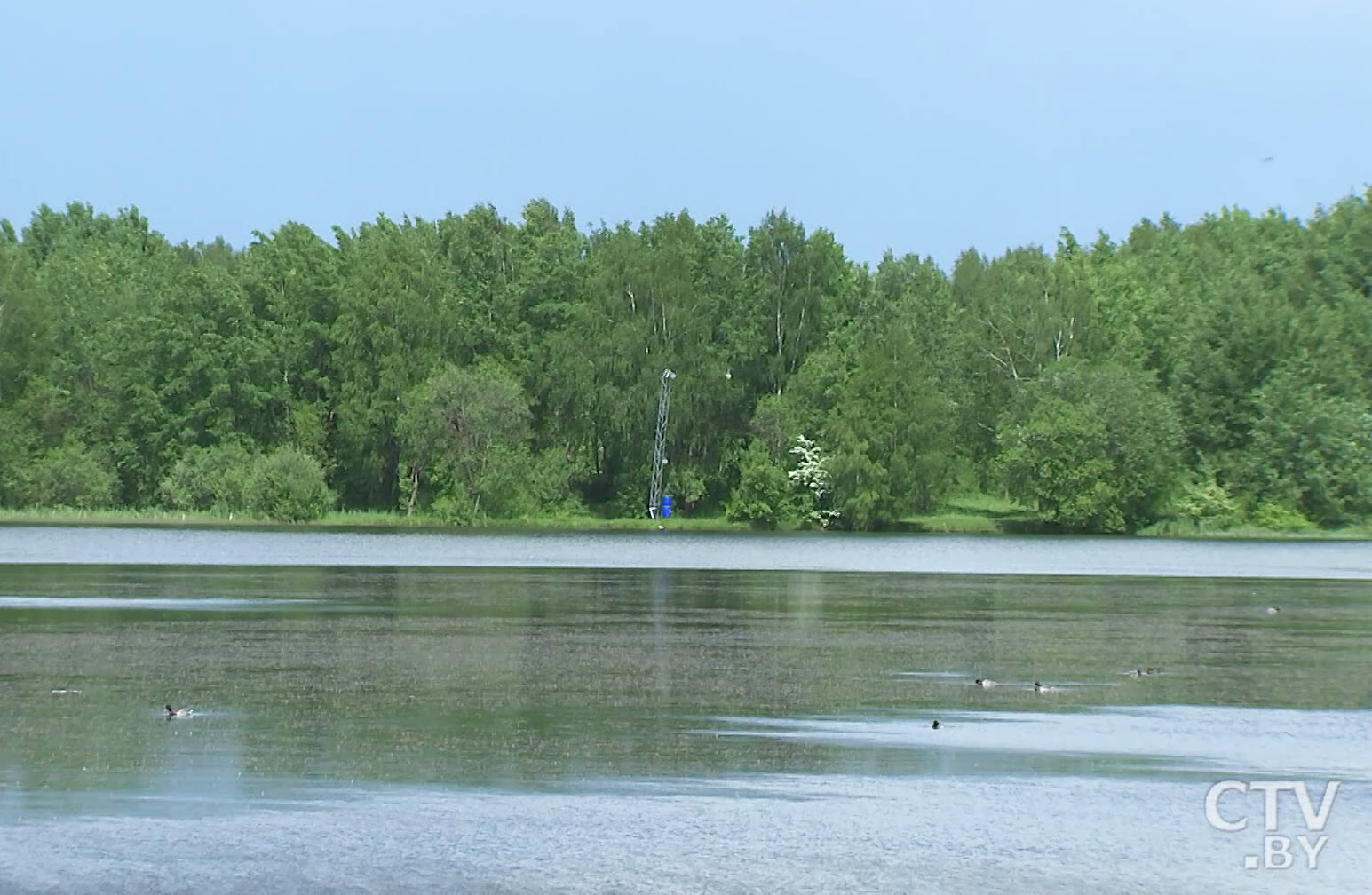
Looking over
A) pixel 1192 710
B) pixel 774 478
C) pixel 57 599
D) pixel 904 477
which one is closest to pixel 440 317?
pixel 774 478

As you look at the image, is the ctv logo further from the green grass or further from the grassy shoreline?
the green grass

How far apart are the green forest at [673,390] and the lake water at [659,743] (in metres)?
67.7

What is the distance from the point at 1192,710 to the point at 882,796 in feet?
27.3

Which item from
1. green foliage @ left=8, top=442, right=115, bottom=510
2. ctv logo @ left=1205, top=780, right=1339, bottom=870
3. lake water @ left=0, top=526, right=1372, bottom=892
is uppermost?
green foliage @ left=8, top=442, right=115, bottom=510

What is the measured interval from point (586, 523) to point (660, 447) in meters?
6.69

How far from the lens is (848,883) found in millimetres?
15078

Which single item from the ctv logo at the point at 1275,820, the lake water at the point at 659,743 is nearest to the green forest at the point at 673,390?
the lake water at the point at 659,743

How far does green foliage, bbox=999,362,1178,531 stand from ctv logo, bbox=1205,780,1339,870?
91.5 metres

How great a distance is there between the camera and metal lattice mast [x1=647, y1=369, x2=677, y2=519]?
115250mm

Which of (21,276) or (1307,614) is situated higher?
(21,276)

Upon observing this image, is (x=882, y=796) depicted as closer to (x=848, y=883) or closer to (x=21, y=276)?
(x=848, y=883)

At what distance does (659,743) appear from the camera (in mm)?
21484

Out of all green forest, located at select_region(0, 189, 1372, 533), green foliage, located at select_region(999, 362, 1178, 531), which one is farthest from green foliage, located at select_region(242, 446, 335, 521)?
green foliage, located at select_region(999, 362, 1178, 531)

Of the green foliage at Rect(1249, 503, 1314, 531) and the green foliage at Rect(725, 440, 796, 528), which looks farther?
the green foliage at Rect(725, 440, 796, 528)
